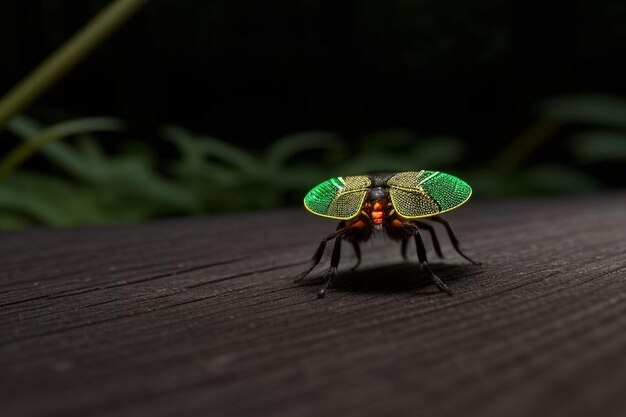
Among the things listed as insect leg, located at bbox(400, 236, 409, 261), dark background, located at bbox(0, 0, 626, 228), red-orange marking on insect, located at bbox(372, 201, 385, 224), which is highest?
dark background, located at bbox(0, 0, 626, 228)

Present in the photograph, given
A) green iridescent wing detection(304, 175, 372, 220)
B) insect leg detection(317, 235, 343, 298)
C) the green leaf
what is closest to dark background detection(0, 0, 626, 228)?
the green leaf

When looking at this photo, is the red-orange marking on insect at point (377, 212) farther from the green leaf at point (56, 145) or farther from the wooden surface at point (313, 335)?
the green leaf at point (56, 145)

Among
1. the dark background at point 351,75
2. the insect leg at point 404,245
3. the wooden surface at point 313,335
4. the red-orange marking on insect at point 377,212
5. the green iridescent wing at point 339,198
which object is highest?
the dark background at point 351,75

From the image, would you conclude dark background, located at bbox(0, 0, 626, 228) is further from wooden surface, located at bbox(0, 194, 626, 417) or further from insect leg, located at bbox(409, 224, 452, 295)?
insect leg, located at bbox(409, 224, 452, 295)

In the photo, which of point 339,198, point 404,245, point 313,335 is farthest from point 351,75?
point 313,335

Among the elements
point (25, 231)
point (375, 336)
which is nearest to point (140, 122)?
point (25, 231)

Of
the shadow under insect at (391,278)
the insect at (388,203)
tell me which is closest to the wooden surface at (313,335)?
the shadow under insect at (391,278)
